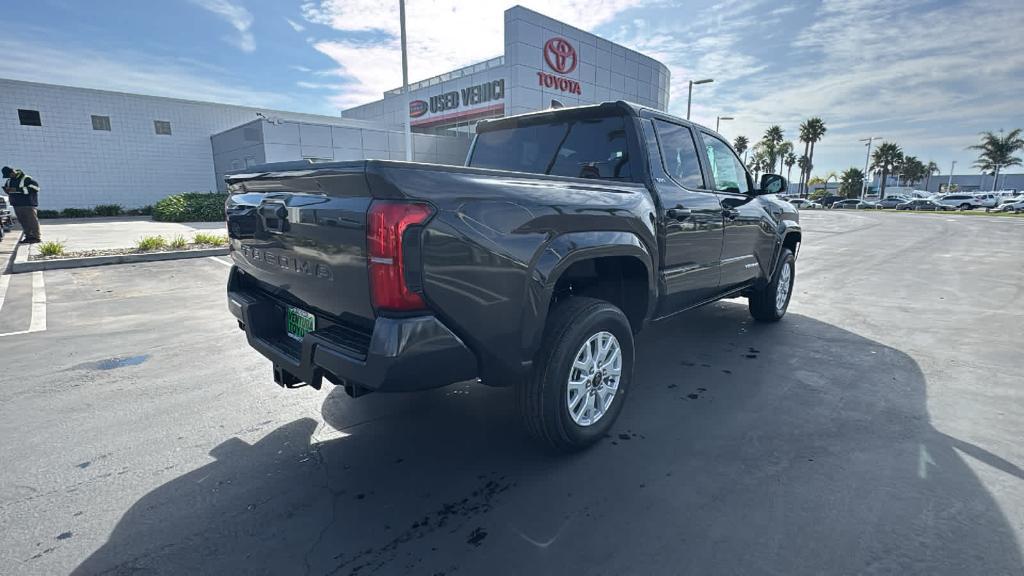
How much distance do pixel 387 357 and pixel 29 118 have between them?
1190 inches

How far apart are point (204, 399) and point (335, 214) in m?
2.25

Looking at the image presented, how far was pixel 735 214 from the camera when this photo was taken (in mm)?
4258

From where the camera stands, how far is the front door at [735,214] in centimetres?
420

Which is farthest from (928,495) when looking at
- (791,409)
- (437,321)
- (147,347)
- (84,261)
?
(84,261)

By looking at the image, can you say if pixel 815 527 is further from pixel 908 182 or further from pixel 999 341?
pixel 908 182

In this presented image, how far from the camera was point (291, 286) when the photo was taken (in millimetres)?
2543

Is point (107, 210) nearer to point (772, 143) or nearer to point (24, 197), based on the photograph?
point (24, 197)

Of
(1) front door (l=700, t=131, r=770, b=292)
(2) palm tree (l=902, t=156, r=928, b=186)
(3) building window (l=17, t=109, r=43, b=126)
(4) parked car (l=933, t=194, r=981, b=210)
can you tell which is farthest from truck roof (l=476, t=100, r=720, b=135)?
(2) palm tree (l=902, t=156, r=928, b=186)

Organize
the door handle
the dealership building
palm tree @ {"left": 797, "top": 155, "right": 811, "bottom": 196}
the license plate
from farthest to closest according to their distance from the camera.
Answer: palm tree @ {"left": 797, "top": 155, "right": 811, "bottom": 196}, the dealership building, the door handle, the license plate

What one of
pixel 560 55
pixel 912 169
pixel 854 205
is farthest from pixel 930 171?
pixel 560 55

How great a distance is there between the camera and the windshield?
345 cm

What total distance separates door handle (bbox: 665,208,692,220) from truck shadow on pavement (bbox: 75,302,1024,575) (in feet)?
4.12

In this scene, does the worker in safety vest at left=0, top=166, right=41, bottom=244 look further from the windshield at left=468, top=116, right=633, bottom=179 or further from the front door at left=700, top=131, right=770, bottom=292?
the front door at left=700, top=131, right=770, bottom=292

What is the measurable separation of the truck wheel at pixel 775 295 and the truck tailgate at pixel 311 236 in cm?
446
